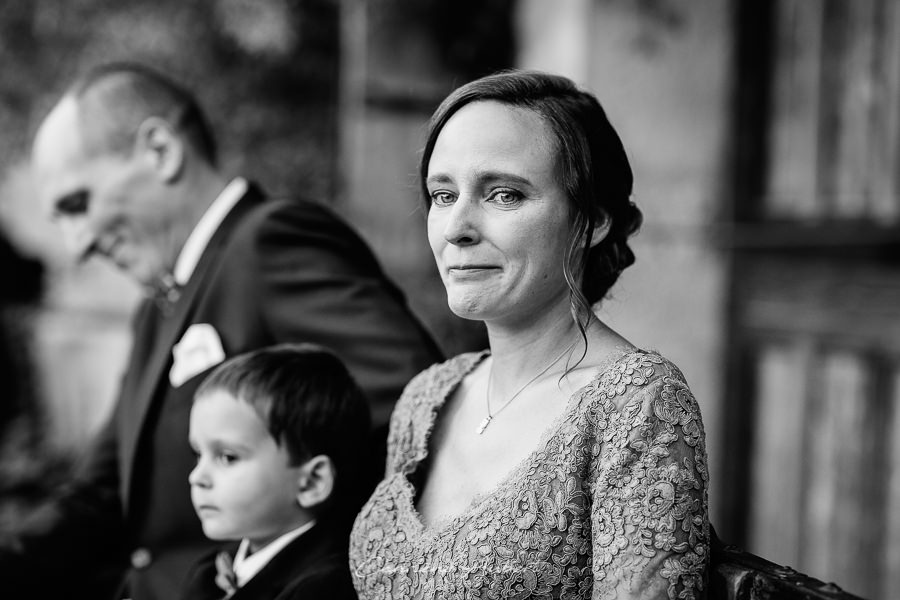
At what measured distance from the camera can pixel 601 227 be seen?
1.55 metres

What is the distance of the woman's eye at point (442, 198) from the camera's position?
159 centimetres

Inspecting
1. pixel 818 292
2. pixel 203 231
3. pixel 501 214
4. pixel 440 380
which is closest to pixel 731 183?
pixel 818 292

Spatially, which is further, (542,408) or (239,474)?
(239,474)

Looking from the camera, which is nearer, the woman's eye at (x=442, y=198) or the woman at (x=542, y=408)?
the woman at (x=542, y=408)

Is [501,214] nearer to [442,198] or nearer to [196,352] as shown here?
[442,198]

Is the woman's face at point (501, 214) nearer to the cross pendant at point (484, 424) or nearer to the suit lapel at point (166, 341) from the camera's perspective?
the cross pendant at point (484, 424)

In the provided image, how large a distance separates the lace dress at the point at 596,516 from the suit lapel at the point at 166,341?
3.51 feet

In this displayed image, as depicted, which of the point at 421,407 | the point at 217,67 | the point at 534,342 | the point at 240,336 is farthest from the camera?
the point at 217,67

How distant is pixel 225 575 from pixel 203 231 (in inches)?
38.4

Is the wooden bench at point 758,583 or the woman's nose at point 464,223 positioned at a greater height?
the woman's nose at point 464,223

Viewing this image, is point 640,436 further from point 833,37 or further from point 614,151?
point 833,37

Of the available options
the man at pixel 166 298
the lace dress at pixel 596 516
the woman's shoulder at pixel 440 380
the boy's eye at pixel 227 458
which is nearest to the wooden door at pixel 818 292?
the man at pixel 166 298

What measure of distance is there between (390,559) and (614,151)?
0.77 metres

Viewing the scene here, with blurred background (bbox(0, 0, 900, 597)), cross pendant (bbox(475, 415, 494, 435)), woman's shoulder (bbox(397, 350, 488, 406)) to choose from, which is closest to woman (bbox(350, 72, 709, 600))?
cross pendant (bbox(475, 415, 494, 435))
